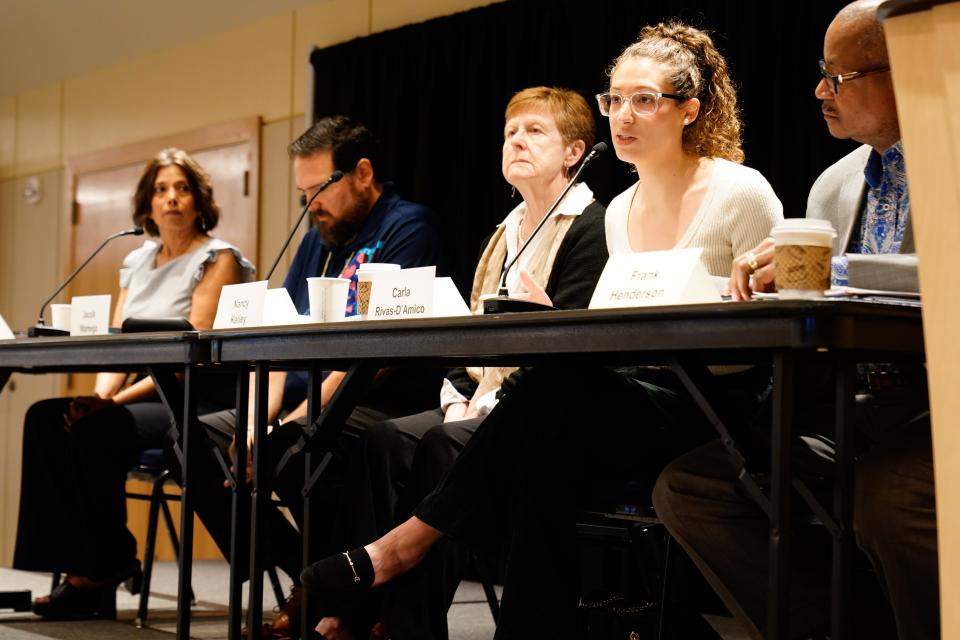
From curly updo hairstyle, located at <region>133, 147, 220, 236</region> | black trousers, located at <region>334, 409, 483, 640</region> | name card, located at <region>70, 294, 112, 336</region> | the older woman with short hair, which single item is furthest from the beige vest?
curly updo hairstyle, located at <region>133, 147, 220, 236</region>

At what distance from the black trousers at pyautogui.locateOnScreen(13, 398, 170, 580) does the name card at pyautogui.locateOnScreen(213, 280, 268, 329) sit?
86 cm

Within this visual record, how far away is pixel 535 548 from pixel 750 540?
0.31m

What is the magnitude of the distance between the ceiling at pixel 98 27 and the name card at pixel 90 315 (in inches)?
96.0

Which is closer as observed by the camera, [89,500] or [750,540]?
[750,540]

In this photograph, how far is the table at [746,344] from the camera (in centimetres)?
127

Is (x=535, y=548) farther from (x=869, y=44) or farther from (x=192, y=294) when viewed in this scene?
(x=192, y=294)

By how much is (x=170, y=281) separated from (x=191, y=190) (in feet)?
0.96

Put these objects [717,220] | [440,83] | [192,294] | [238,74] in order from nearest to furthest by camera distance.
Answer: [717,220], [192,294], [440,83], [238,74]

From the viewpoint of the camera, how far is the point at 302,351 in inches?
A: 74.9

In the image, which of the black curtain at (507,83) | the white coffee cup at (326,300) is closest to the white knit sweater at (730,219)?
the white coffee cup at (326,300)

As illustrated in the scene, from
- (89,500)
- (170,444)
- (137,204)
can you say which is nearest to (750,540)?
(170,444)

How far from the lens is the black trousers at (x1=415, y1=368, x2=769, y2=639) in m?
1.65

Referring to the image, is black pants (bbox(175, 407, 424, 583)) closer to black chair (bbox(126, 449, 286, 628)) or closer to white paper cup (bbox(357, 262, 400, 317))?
black chair (bbox(126, 449, 286, 628))

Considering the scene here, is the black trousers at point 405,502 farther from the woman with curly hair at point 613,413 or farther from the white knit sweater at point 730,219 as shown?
the white knit sweater at point 730,219
